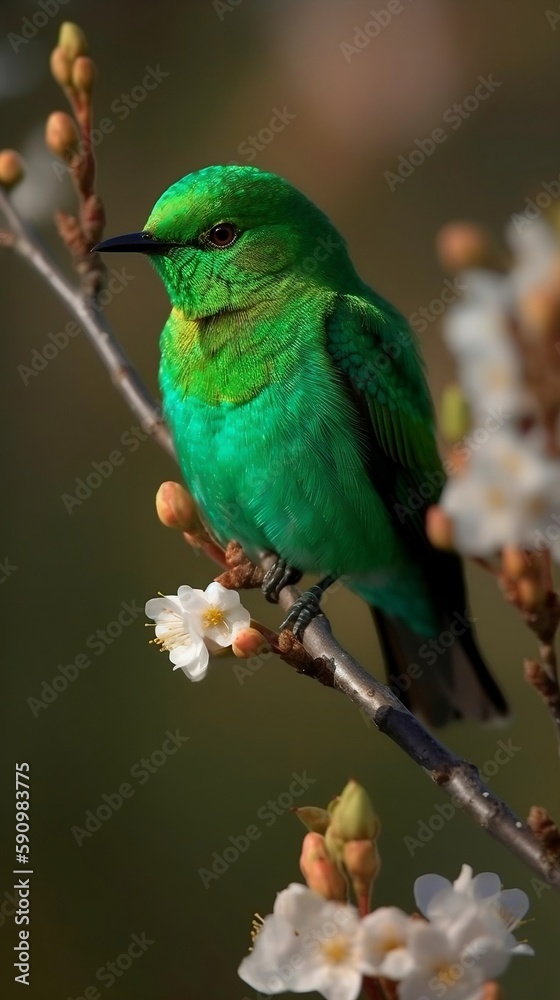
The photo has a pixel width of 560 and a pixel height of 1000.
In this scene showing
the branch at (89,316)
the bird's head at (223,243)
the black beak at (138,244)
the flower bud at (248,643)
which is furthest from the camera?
the bird's head at (223,243)

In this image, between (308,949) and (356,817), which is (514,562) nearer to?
(356,817)

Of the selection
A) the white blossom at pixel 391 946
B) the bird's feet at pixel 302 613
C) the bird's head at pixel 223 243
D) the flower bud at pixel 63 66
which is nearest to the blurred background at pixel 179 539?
the bird's head at pixel 223 243

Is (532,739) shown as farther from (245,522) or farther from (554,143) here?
(554,143)

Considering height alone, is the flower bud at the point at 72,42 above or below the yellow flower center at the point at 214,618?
above

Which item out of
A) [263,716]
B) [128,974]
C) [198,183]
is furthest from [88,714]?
[198,183]

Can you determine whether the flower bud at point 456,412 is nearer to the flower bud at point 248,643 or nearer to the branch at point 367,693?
the branch at point 367,693

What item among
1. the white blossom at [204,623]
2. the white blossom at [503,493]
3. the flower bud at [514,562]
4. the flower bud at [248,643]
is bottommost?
the flower bud at [514,562]

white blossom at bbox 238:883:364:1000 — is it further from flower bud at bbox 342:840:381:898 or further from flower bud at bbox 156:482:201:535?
flower bud at bbox 156:482:201:535

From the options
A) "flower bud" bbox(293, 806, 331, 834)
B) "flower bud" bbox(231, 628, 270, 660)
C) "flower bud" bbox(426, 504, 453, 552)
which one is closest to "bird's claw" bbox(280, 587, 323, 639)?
"flower bud" bbox(231, 628, 270, 660)
